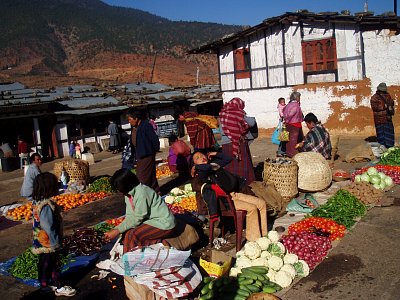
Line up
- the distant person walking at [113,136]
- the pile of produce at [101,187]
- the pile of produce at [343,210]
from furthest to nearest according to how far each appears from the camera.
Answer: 1. the distant person walking at [113,136]
2. the pile of produce at [101,187]
3. the pile of produce at [343,210]

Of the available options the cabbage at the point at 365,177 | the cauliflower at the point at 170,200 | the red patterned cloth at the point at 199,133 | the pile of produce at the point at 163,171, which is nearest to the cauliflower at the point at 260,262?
the cauliflower at the point at 170,200

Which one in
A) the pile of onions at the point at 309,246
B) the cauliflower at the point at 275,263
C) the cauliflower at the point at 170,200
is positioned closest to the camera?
the cauliflower at the point at 275,263

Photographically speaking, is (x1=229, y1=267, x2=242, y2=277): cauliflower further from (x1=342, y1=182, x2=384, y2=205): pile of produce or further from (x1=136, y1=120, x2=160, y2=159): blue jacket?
(x1=136, y1=120, x2=160, y2=159): blue jacket

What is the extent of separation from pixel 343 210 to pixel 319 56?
12.0 m

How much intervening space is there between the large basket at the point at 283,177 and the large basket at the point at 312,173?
1.07ft

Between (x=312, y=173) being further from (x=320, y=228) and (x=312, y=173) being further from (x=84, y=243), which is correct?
(x=84, y=243)

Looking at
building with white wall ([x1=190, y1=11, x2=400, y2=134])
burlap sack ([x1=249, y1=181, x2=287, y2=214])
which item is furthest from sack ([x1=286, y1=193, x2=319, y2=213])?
building with white wall ([x1=190, y1=11, x2=400, y2=134])

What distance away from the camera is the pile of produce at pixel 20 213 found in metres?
9.47

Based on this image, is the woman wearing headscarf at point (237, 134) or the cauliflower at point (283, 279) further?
the woman wearing headscarf at point (237, 134)

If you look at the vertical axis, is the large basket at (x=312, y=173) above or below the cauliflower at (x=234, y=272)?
above

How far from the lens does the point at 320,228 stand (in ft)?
21.5

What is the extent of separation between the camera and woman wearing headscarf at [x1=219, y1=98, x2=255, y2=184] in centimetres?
820

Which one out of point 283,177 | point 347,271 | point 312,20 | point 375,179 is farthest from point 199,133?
point 312,20

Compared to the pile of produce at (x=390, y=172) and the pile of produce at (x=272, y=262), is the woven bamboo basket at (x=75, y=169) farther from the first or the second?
the pile of produce at (x=272, y=262)
